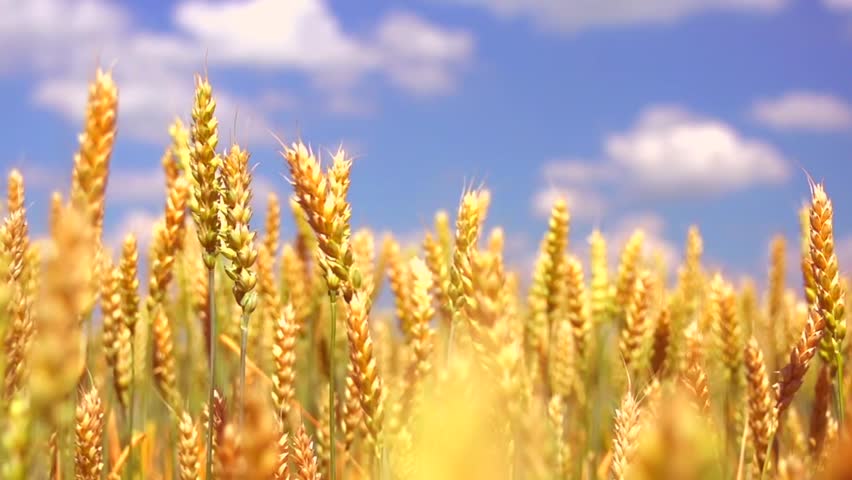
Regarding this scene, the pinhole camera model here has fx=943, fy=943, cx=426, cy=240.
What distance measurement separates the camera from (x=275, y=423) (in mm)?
2074

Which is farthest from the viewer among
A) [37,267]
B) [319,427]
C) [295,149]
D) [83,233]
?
[37,267]

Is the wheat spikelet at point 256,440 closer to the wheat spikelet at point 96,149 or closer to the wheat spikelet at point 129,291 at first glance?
the wheat spikelet at point 96,149

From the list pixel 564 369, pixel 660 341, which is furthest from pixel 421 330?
pixel 564 369

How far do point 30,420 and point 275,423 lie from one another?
0.95m

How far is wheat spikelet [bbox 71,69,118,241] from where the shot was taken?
2.34 metres

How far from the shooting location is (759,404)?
8.45 feet

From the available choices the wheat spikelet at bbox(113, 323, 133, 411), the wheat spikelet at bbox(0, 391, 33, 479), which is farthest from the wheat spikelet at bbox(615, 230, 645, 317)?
the wheat spikelet at bbox(0, 391, 33, 479)

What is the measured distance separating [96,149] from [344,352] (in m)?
3.10

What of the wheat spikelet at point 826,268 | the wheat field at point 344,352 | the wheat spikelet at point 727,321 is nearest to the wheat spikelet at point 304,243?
the wheat field at point 344,352

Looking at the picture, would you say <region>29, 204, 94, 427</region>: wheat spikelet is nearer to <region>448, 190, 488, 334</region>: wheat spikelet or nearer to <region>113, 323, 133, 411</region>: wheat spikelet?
<region>448, 190, 488, 334</region>: wheat spikelet

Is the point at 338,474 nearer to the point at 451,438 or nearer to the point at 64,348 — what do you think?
the point at 64,348

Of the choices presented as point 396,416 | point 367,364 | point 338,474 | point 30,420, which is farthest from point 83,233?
point 396,416

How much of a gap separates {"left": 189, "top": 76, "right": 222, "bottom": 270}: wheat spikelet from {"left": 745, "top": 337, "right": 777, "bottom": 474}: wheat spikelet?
1.50 m

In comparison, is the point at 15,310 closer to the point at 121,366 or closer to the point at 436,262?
the point at 121,366
